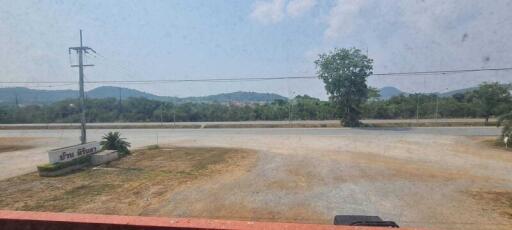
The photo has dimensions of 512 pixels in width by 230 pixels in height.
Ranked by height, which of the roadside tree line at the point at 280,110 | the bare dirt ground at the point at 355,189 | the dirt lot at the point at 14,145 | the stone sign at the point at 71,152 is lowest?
the bare dirt ground at the point at 355,189

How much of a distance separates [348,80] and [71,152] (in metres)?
27.0

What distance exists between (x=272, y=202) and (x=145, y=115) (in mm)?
53697

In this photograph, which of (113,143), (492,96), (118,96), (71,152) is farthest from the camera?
(118,96)

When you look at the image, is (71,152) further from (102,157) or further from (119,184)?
(119,184)

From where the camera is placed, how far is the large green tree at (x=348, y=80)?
124 feet

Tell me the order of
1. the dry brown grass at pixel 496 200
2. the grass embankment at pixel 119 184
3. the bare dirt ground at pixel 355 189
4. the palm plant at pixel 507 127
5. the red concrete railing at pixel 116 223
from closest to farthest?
the red concrete railing at pixel 116 223
the bare dirt ground at pixel 355 189
the dry brown grass at pixel 496 200
the grass embankment at pixel 119 184
the palm plant at pixel 507 127

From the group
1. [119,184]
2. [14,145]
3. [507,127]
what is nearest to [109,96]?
[14,145]

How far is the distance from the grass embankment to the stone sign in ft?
3.38

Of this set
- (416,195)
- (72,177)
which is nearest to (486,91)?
(416,195)

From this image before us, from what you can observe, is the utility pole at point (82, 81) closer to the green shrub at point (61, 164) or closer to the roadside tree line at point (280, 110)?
the green shrub at point (61, 164)

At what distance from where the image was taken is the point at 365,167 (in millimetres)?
16781

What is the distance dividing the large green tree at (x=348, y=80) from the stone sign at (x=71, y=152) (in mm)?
24590

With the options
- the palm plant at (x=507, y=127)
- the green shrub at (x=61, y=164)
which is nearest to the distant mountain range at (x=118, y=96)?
the palm plant at (x=507, y=127)

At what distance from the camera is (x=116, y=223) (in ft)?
8.11
